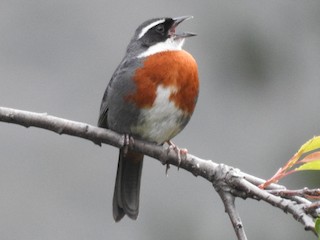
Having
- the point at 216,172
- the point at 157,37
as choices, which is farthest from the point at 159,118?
the point at 216,172

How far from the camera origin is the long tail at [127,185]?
4.36 m

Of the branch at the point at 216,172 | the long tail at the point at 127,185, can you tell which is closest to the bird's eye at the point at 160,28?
the long tail at the point at 127,185

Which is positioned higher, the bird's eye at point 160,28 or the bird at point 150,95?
the bird's eye at point 160,28

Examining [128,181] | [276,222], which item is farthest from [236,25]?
[128,181]

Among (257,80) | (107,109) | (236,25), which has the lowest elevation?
(107,109)

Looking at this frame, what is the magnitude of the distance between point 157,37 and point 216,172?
1.40 meters

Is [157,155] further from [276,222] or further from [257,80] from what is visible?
[257,80]

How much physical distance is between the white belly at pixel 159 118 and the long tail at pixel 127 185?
0.30 m

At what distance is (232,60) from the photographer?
6.18 meters

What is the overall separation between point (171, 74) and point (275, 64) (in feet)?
7.63

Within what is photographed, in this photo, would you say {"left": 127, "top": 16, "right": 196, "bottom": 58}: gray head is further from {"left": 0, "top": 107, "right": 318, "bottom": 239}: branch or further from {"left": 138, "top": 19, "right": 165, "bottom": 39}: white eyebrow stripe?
{"left": 0, "top": 107, "right": 318, "bottom": 239}: branch

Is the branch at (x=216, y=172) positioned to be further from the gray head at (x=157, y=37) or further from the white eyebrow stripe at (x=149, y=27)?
the white eyebrow stripe at (x=149, y=27)

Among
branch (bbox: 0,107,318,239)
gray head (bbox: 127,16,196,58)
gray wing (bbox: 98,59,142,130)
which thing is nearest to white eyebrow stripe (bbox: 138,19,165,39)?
gray head (bbox: 127,16,196,58)

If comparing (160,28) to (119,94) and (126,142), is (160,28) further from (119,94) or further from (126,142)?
(126,142)
